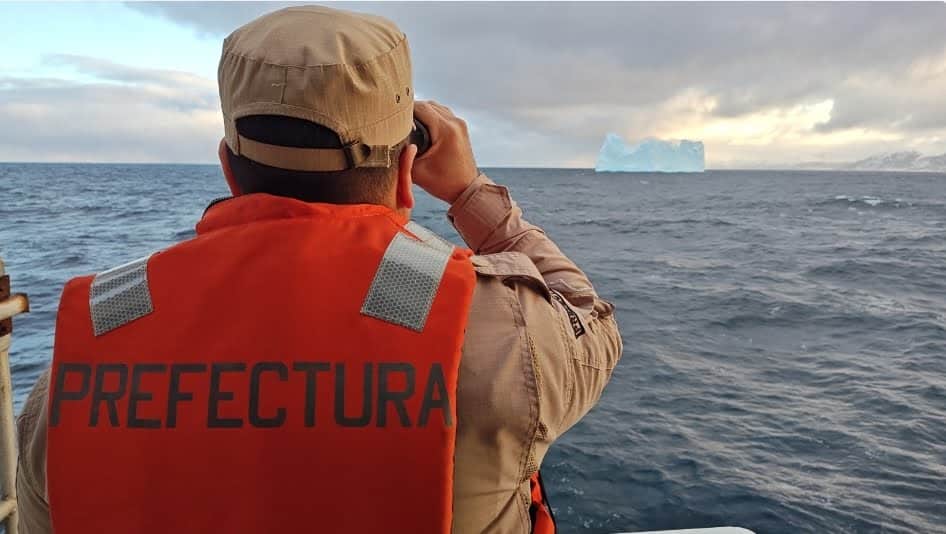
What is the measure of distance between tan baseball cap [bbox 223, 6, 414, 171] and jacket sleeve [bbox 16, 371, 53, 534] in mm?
526

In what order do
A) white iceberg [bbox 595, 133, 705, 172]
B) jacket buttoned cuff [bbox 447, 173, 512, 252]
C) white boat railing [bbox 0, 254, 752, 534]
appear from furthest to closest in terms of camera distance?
white iceberg [bbox 595, 133, 705, 172]
white boat railing [bbox 0, 254, 752, 534]
jacket buttoned cuff [bbox 447, 173, 512, 252]

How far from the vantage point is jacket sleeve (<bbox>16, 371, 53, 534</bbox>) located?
105 cm

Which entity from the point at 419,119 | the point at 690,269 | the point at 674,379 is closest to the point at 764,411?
the point at 674,379

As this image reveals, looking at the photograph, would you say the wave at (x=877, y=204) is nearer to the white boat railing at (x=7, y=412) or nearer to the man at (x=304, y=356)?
the white boat railing at (x=7, y=412)

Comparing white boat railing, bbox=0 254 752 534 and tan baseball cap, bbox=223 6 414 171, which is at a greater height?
tan baseball cap, bbox=223 6 414 171

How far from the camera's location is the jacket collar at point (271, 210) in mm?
1058

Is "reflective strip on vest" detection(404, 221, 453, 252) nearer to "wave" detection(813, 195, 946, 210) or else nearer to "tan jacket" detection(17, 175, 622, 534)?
"tan jacket" detection(17, 175, 622, 534)

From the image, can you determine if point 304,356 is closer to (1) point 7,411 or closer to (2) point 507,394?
(2) point 507,394

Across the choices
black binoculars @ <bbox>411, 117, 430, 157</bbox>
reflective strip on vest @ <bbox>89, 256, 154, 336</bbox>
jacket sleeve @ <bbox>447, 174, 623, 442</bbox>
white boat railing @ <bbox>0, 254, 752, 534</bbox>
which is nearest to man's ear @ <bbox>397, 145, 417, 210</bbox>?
black binoculars @ <bbox>411, 117, 430, 157</bbox>

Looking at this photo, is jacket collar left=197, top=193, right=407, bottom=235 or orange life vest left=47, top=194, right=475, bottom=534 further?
jacket collar left=197, top=193, right=407, bottom=235

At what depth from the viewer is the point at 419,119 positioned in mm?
1302

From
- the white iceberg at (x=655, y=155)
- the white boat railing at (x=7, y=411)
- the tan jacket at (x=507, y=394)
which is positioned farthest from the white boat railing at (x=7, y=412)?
the white iceberg at (x=655, y=155)

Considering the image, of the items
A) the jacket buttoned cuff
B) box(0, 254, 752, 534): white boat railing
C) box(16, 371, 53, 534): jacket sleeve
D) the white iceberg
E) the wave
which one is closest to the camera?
box(16, 371, 53, 534): jacket sleeve

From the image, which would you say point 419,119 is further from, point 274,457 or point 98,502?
point 98,502
